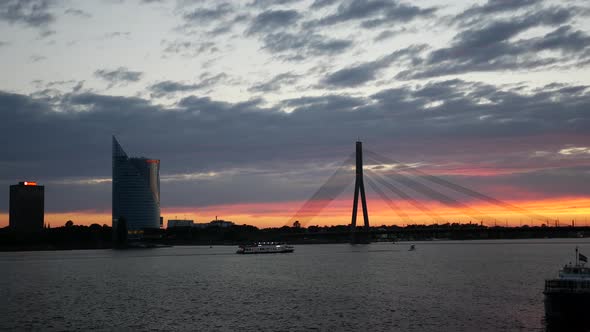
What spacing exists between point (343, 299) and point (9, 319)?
2626 cm

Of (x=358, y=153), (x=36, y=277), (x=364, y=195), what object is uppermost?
(x=358, y=153)

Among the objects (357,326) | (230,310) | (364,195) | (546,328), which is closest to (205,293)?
(230,310)

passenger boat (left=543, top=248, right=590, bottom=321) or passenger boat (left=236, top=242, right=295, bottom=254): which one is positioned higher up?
passenger boat (left=543, top=248, right=590, bottom=321)

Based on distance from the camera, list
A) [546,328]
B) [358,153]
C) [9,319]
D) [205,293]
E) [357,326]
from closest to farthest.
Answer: [546,328] < [357,326] < [9,319] < [205,293] < [358,153]

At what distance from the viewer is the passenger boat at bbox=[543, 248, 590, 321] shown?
42.4 metres

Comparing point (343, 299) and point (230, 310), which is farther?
point (343, 299)

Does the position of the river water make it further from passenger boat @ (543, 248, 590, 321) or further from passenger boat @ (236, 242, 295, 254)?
passenger boat @ (236, 242, 295, 254)

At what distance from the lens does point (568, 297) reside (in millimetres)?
42719

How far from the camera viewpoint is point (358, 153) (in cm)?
15112

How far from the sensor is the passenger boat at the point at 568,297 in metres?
42.4

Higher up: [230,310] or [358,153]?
[358,153]

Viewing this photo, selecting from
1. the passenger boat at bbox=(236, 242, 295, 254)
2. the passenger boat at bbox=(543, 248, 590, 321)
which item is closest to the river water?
the passenger boat at bbox=(543, 248, 590, 321)

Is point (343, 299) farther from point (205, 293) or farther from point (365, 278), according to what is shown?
point (365, 278)

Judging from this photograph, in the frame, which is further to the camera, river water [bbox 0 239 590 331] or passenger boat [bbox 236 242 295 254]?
passenger boat [bbox 236 242 295 254]
